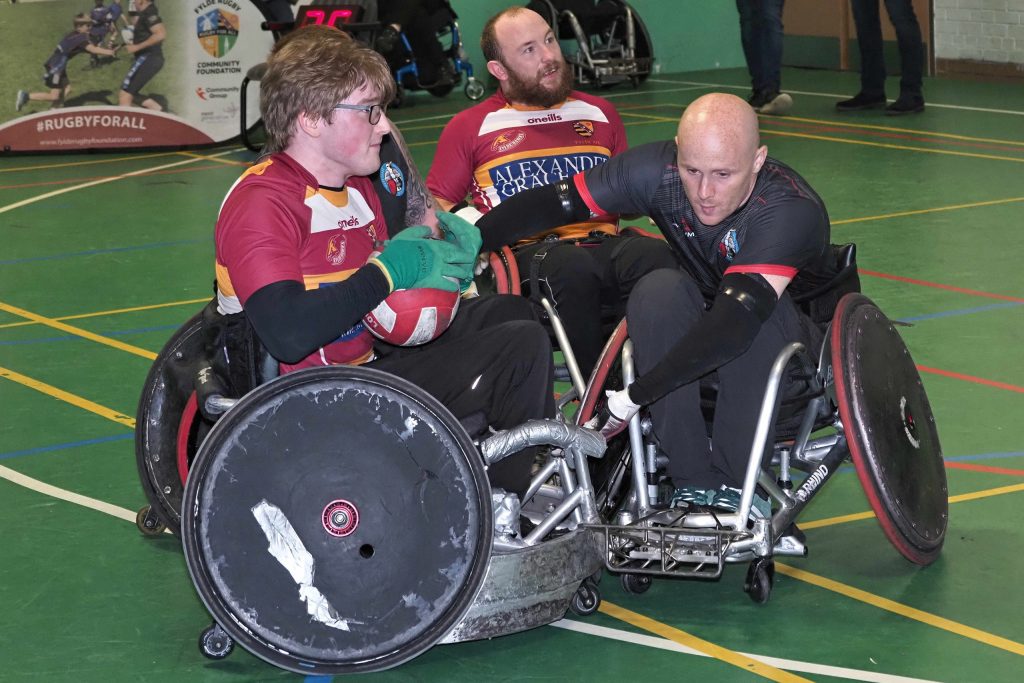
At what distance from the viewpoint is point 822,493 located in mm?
4316

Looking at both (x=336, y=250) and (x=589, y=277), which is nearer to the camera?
(x=336, y=250)

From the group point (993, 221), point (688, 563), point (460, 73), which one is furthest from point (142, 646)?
point (460, 73)

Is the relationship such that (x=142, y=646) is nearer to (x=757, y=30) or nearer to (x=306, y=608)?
(x=306, y=608)

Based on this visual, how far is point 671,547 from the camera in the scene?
3436 mm

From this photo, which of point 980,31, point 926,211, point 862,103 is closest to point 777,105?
point 862,103

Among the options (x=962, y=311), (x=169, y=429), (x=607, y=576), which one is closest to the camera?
(x=607, y=576)

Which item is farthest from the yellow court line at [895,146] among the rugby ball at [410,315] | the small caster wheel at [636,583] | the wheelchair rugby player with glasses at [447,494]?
the rugby ball at [410,315]

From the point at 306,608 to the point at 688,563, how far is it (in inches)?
36.8

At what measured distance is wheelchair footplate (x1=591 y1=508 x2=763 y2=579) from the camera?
3398mm

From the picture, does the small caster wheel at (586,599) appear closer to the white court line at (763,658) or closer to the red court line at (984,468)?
the white court line at (763,658)

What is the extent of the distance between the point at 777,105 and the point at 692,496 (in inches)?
350

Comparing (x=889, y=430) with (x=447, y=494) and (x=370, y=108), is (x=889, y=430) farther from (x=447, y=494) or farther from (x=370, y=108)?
(x=370, y=108)

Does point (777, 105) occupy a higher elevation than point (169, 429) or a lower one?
lower

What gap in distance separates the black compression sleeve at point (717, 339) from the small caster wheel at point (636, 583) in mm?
460
